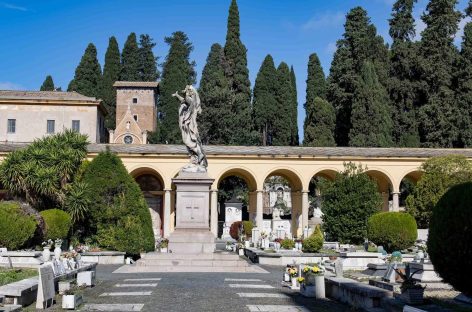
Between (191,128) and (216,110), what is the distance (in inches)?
1453

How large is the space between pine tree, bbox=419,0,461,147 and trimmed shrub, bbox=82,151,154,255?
31.3 meters

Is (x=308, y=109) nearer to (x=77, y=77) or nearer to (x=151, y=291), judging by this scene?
(x=77, y=77)

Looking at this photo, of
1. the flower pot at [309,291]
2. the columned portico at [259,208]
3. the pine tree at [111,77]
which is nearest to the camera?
the flower pot at [309,291]

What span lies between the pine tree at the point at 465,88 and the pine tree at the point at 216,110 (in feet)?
67.1

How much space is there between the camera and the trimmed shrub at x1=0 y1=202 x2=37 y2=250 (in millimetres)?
23062

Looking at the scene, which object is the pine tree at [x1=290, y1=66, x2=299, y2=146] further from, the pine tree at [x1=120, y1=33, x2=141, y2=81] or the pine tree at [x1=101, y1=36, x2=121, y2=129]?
the pine tree at [x1=120, y1=33, x2=141, y2=81]

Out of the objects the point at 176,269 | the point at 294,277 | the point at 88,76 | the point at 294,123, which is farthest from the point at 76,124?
the point at 294,277

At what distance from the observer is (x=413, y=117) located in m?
54.3

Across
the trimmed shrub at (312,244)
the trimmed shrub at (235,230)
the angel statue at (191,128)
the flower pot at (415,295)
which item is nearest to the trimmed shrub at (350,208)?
the trimmed shrub at (312,244)

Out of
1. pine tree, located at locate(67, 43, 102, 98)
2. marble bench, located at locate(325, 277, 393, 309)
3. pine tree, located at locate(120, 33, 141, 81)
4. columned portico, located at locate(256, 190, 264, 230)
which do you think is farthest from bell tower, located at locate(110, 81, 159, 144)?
marble bench, located at locate(325, 277, 393, 309)

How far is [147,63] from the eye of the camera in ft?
274

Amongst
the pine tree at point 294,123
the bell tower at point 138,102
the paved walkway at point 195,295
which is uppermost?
the bell tower at point 138,102

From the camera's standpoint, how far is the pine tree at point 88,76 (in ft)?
238

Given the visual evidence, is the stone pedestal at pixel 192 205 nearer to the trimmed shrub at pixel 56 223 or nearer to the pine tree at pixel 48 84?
the trimmed shrub at pixel 56 223
